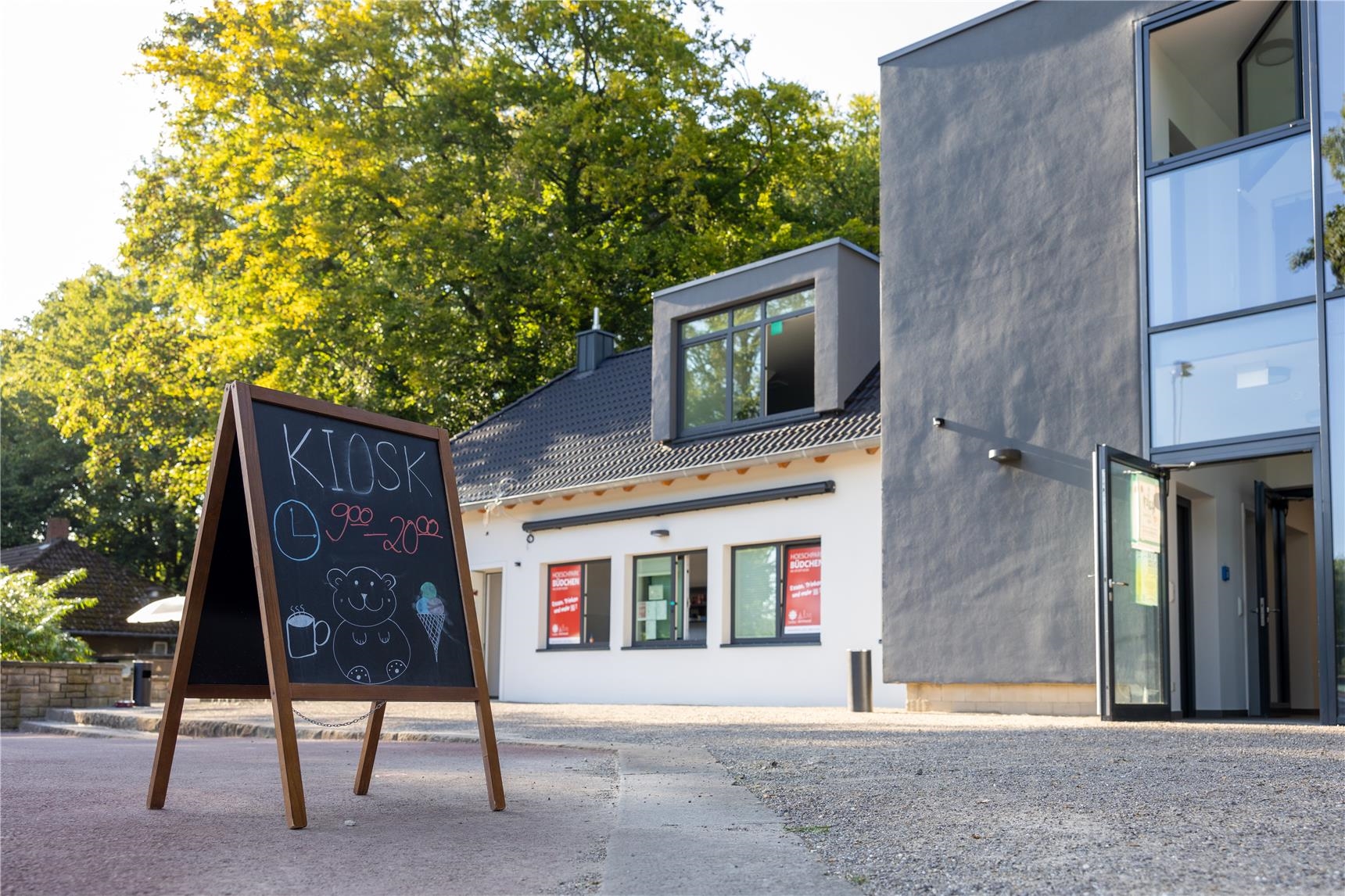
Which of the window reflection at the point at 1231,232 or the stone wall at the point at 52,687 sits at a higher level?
the window reflection at the point at 1231,232

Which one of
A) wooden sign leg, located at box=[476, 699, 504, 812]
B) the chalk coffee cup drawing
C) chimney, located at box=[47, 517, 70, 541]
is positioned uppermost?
chimney, located at box=[47, 517, 70, 541]

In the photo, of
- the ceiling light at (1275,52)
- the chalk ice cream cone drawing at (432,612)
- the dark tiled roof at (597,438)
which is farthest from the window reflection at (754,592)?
the chalk ice cream cone drawing at (432,612)

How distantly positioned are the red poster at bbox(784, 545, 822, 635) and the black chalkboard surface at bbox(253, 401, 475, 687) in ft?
33.7

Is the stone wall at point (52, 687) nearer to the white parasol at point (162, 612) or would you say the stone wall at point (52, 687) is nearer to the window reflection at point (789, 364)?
the white parasol at point (162, 612)

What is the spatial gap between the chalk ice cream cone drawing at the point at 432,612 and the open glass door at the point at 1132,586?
7312mm

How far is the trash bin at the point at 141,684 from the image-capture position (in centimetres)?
1566

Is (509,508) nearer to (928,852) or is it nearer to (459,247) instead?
(459,247)

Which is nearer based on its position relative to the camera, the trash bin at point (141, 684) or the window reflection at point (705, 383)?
the trash bin at point (141, 684)

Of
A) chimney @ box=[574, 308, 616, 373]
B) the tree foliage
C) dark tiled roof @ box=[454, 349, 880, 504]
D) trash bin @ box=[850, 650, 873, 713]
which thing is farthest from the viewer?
the tree foliage

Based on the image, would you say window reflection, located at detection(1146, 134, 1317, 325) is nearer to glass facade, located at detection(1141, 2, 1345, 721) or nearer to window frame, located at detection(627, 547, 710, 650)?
glass facade, located at detection(1141, 2, 1345, 721)

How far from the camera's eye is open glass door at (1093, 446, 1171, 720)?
1105 cm

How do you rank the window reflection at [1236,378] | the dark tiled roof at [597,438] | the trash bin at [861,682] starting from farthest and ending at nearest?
the dark tiled roof at [597,438] → the trash bin at [861,682] → the window reflection at [1236,378]

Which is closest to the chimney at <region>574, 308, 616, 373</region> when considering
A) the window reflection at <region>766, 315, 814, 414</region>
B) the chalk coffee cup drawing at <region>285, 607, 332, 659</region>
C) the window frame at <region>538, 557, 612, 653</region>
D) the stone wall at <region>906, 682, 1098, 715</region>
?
the window frame at <region>538, 557, 612, 653</region>

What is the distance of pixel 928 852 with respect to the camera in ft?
13.5
